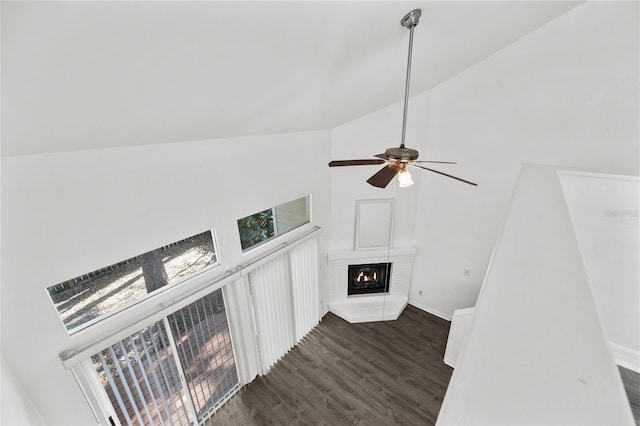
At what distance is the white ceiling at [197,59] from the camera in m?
1.11

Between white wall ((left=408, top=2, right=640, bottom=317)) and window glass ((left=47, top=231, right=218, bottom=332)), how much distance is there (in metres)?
3.83

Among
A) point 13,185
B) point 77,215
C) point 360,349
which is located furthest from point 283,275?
point 13,185

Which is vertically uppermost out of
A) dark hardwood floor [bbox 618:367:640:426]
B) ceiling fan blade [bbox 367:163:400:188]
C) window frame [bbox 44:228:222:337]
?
ceiling fan blade [bbox 367:163:400:188]

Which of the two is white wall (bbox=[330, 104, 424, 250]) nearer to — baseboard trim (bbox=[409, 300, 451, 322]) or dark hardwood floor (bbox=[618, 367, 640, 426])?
baseboard trim (bbox=[409, 300, 451, 322])

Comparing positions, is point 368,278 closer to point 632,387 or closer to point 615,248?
point 615,248

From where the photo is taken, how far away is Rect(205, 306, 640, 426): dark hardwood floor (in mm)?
3596

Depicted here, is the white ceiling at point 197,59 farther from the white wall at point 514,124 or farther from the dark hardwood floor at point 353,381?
the dark hardwood floor at point 353,381

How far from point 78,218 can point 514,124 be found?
5.08m

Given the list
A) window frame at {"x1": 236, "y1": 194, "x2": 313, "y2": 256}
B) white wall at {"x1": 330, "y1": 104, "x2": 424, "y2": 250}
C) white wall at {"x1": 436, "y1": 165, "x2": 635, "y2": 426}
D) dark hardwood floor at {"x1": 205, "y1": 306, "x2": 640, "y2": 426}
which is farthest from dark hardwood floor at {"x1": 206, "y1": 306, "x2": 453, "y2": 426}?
white wall at {"x1": 436, "y1": 165, "x2": 635, "y2": 426}

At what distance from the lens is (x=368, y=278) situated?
5.41m

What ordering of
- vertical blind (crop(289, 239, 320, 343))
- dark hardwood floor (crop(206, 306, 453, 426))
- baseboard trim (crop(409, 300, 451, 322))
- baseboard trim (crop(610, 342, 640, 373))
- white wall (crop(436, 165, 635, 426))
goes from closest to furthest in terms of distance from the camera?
white wall (crop(436, 165, 635, 426)) → baseboard trim (crop(610, 342, 640, 373)) → dark hardwood floor (crop(206, 306, 453, 426)) → vertical blind (crop(289, 239, 320, 343)) → baseboard trim (crop(409, 300, 451, 322))

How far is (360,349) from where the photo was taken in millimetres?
4574

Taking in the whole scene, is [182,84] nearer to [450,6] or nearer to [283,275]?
[450,6]

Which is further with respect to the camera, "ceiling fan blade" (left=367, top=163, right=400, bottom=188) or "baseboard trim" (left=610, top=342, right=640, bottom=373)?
"ceiling fan blade" (left=367, top=163, right=400, bottom=188)
